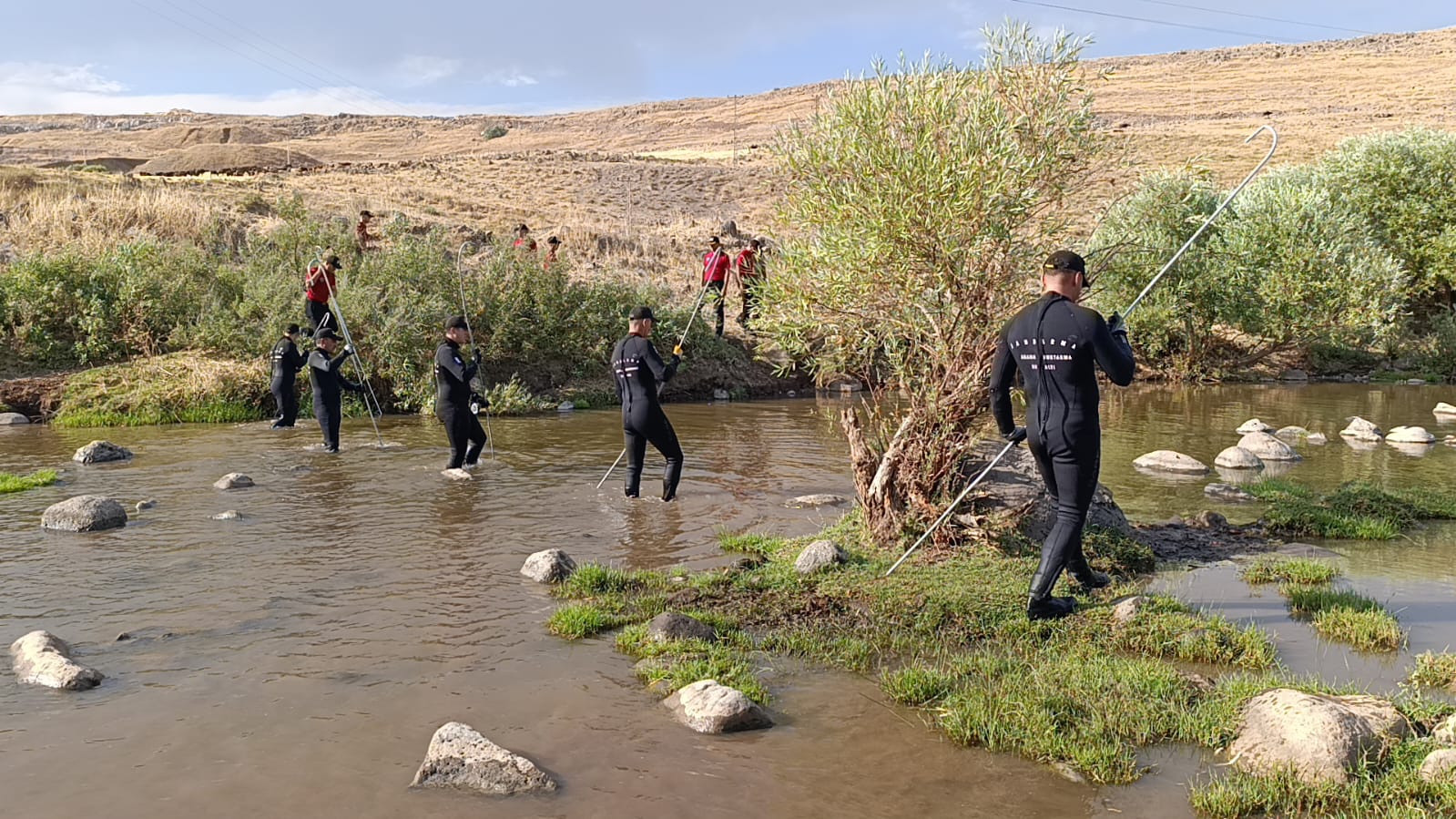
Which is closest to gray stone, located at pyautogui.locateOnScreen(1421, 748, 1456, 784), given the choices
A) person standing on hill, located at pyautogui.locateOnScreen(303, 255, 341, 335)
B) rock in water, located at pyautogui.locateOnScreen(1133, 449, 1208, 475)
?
rock in water, located at pyautogui.locateOnScreen(1133, 449, 1208, 475)

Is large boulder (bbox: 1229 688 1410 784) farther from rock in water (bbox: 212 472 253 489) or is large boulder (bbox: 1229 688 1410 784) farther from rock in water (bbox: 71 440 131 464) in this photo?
rock in water (bbox: 71 440 131 464)

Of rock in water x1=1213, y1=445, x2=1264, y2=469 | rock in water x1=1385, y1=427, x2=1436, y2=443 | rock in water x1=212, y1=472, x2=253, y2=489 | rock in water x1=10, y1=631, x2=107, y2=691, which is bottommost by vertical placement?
rock in water x1=1385, y1=427, x2=1436, y2=443

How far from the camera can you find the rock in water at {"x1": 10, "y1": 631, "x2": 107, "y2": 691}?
641 centimetres

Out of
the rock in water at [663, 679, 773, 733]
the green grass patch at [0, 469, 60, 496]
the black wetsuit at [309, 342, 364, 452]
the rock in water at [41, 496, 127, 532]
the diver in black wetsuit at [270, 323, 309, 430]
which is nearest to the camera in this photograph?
the rock in water at [663, 679, 773, 733]

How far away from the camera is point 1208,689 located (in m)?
6.19

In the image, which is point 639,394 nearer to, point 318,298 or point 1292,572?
point 1292,572

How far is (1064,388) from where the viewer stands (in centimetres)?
745

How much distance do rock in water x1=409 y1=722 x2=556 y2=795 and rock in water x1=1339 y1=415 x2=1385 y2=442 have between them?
17641 mm

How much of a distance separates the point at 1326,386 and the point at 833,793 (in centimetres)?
2799

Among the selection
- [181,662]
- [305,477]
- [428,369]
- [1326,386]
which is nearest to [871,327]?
[181,662]

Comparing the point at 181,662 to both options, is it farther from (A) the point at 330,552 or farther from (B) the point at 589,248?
(B) the point at 589,248

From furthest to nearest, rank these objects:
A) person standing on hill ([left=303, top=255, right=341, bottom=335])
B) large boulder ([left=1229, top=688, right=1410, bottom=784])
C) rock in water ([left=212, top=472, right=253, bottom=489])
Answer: person standing on hill ([left=303, top=255, right=341, bottom=335])
rock in water ([left=212, top=472, right=253, bottom=489])
large boulder ([left=1229, top=688, right=1410, bottom=784])

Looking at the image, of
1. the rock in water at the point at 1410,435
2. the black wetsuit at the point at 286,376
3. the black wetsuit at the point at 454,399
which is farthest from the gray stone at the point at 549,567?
the rock in water at the point at 1410,435

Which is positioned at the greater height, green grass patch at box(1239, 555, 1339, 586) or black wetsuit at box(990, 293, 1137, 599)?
black wetsuit at box(990, 293, 1137, 599)
